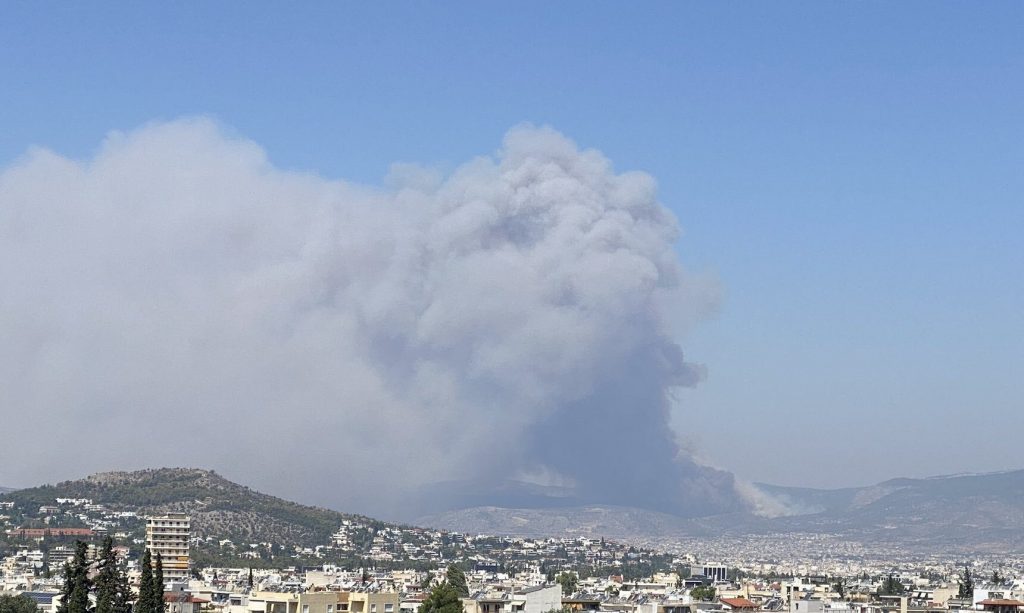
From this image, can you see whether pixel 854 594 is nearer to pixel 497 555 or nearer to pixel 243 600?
pixel 243 600

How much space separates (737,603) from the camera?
83.6m

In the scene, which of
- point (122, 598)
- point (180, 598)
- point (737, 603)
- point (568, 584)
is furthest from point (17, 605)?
point (568, 584)

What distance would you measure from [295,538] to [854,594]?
332 feet

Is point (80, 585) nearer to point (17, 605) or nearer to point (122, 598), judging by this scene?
point (122, 598)

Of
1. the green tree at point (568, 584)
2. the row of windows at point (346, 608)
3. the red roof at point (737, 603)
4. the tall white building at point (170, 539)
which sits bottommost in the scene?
the row of windows at point (346, 608)

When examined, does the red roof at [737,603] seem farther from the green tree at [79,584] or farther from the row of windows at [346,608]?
the green tree at [79,584]

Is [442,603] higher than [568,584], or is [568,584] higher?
[568,584]

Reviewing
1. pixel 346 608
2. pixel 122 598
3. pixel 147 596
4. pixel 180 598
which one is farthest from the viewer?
pixel 180 598

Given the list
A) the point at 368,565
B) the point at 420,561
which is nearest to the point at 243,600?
the point at 368,565

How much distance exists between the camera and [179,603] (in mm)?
80750

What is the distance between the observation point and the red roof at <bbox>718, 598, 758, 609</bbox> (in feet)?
267

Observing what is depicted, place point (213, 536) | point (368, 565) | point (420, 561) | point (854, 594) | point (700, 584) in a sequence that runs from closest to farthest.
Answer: point (854, 594) → point (700, 584) → point (368, 565) → point (420, 561) → point (213, 536)

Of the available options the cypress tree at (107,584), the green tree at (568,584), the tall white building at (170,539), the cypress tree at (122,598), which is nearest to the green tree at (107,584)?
the cypress tree at (107,584)

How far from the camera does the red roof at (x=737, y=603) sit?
267ft
